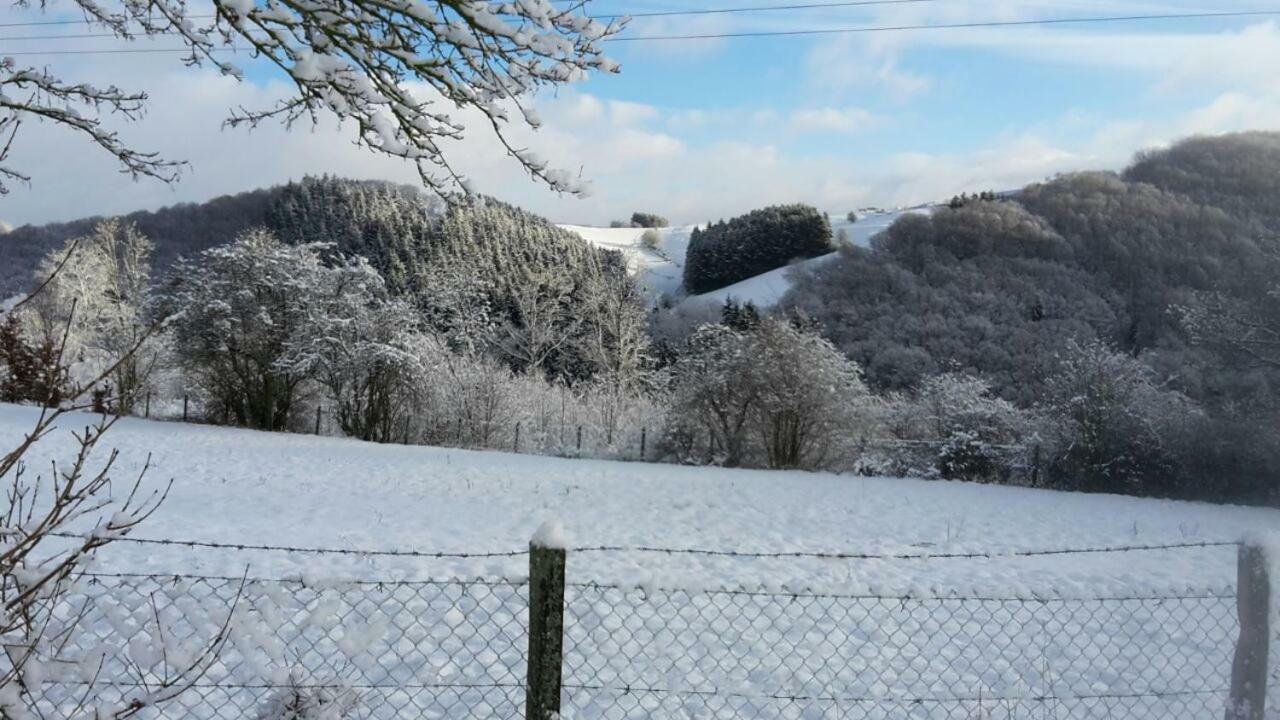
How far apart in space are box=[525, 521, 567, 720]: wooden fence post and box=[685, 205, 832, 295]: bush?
56403mm

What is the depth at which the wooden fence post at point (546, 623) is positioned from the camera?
2248mm

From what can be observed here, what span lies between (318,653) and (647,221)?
102 metres

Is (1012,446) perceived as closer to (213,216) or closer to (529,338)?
(529,338)

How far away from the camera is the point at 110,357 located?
23.5 m

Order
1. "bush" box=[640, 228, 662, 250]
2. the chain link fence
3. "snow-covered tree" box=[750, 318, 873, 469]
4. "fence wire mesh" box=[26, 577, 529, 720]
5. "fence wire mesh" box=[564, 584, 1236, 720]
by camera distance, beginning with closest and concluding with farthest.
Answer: "fence wire mesh" box=[26, 577, 529, 720], the chain link fence, "fence wire mesh" box=[564, 584, 1236, 720], "snow-covered tree" box=[750, 318, 873, 469], "bush" box=[640, 228, 662, 250]

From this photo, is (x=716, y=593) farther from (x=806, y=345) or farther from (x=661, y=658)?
(x=806, y=345)

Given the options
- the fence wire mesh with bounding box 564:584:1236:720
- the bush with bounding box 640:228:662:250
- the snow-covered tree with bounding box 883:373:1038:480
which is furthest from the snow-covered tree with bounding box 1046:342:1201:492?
the bush with bounding box 640:228:662:250

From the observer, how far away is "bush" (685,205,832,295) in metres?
57.3

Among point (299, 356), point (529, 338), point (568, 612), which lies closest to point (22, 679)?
point (568, 612)

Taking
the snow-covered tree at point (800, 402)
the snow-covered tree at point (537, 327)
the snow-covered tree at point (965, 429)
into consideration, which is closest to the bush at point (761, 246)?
the snow-covered tree at point (537, 327)

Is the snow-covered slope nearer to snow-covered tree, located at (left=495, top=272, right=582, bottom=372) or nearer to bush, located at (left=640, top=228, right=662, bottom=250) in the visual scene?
snow-covered tree, located at (left=495, top=272, right=582, bottom=372)

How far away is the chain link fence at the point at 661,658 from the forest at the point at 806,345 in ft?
5.28

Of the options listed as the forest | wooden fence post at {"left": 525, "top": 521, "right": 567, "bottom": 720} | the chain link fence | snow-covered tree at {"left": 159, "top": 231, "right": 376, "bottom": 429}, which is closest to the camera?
wooden fence post at {"left": 525, "top": 521, "right": 567, "bottom": 720}

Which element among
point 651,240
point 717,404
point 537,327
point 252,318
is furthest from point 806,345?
point 651,240
